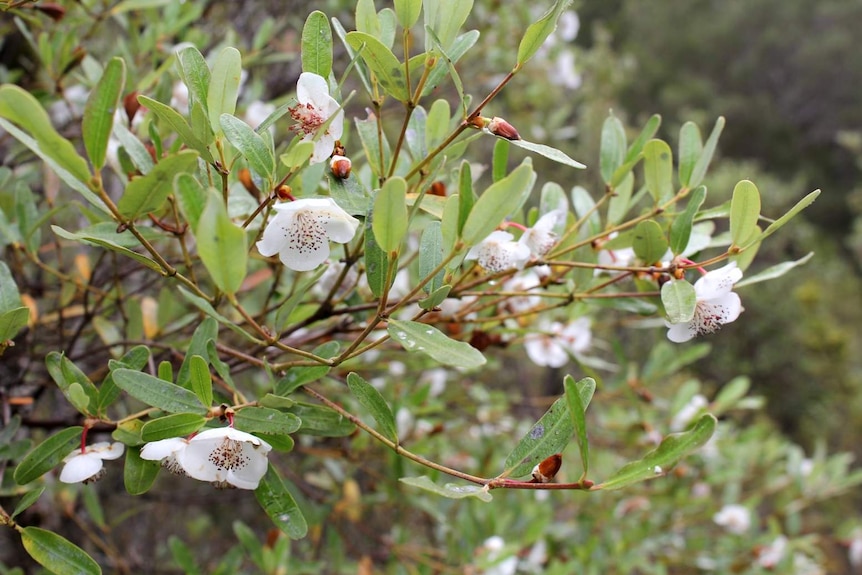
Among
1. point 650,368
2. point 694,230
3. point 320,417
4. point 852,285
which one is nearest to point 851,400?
point 852,285

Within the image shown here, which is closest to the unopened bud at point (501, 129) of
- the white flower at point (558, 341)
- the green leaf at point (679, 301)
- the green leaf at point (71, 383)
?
the green leaf at point (679, 301)

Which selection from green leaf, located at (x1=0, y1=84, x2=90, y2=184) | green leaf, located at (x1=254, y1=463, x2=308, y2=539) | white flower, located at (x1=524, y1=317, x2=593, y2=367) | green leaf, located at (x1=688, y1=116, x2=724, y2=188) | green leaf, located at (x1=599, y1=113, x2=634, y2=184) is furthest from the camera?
white flower, located at (x1=524, y1=317, x2=593, y2=367)

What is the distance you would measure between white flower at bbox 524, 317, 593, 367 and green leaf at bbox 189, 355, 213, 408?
617 millimetres

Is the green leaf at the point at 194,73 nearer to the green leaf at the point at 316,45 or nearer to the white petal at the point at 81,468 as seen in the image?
the green leaf at the point at 316,45

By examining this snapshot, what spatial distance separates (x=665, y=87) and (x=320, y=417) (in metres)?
11.8

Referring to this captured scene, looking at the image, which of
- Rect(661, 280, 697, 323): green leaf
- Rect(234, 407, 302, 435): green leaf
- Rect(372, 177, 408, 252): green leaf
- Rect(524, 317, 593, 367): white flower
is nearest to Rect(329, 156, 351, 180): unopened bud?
Rect(372, 177, 408, 252): green leaf

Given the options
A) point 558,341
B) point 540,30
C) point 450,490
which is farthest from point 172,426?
point 558,341

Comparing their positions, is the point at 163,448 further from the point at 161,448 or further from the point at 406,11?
the point at 406,11

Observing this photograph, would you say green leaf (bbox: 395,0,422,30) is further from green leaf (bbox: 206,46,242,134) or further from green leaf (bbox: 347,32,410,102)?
green leaf (bbox: 206,46,242,134)

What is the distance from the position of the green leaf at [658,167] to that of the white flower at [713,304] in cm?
14

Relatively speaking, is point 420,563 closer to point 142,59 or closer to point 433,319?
point 433,319

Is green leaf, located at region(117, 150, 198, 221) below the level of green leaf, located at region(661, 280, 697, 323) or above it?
above

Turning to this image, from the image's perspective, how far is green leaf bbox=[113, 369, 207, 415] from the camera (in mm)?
537

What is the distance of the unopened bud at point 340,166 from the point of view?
0.59 metres
